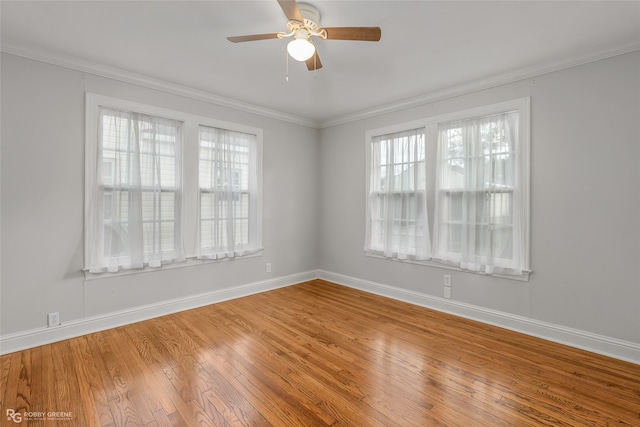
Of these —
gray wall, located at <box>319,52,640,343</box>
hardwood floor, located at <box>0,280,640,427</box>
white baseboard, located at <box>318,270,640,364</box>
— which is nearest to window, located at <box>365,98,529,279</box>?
gray wall, located at <box>319,52,640,343</box>

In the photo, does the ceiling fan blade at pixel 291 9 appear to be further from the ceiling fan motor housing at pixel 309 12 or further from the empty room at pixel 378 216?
the ceiling fan motor housing at pixel 309 12

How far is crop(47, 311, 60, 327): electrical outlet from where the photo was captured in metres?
2.71

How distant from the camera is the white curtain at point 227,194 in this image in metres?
3.75

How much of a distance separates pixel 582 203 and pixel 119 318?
4.69 m

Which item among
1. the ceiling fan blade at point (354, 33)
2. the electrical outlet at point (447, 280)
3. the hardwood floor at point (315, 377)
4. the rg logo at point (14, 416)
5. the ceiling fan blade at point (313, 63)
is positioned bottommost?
the rg logo at point (14, 416)

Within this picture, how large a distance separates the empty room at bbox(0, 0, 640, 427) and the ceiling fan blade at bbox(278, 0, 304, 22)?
2 cm

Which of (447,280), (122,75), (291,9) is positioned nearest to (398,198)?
(447,280)

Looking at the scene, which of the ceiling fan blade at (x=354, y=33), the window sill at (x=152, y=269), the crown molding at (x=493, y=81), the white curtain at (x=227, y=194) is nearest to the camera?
the ceiling fan blade at (x=354, y=33)

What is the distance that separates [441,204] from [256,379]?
2759 mm

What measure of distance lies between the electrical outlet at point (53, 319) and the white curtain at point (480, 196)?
158 inches

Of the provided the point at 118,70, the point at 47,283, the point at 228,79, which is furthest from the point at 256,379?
the point at 118,70

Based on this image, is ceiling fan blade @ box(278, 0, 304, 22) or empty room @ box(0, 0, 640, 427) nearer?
ceiling fan blade @ box(278, 0, 304, 22)

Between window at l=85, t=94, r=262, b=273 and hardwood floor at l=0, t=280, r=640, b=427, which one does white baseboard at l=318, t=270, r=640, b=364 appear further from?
window at l=85, t=94, r=262, b=273

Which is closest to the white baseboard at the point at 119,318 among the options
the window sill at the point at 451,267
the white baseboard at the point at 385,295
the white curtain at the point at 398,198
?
the white baseboard at the point at 385,295
